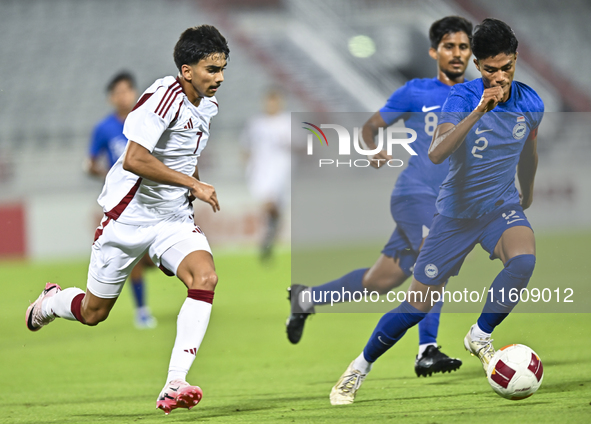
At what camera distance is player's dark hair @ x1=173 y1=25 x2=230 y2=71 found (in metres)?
3.92

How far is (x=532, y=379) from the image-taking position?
3.82 meters

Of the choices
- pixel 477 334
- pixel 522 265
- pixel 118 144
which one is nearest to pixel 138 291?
pixel 118 144

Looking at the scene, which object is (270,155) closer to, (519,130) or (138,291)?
(138,291)

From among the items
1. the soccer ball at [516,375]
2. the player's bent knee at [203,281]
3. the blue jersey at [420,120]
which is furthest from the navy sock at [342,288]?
the player's bent knee at [203,281]

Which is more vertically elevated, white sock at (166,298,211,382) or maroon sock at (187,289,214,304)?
maroon sock at (187,289,214,304)

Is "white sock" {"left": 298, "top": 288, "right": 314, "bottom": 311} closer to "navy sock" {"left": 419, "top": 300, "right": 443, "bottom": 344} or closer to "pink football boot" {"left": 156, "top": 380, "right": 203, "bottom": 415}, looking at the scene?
"navy sock" {"left": 419, "top": 300, "right": 443, "bottom": 344}

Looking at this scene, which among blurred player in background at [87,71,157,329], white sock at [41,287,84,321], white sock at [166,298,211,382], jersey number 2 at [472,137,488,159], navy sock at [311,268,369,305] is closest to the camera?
white sock at [166,298,211,382]

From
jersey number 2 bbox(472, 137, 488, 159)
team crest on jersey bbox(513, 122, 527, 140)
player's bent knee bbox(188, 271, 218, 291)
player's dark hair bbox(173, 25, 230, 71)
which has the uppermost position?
player's dark hair bbox(173, 25, 230, 71)

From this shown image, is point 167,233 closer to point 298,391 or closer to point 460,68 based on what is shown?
point 298,391

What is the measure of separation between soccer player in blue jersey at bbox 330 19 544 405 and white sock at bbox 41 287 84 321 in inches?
65.3

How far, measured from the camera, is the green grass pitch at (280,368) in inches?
153

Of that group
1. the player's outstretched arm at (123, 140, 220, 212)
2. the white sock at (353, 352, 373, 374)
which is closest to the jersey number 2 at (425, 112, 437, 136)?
the white sock at (353, 352, 373, 374)

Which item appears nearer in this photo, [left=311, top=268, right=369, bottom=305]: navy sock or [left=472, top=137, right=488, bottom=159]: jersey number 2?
[left=472, top=137, right=488, bottom=159]: jersey number 2

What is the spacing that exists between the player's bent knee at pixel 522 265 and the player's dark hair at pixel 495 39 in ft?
3.44
